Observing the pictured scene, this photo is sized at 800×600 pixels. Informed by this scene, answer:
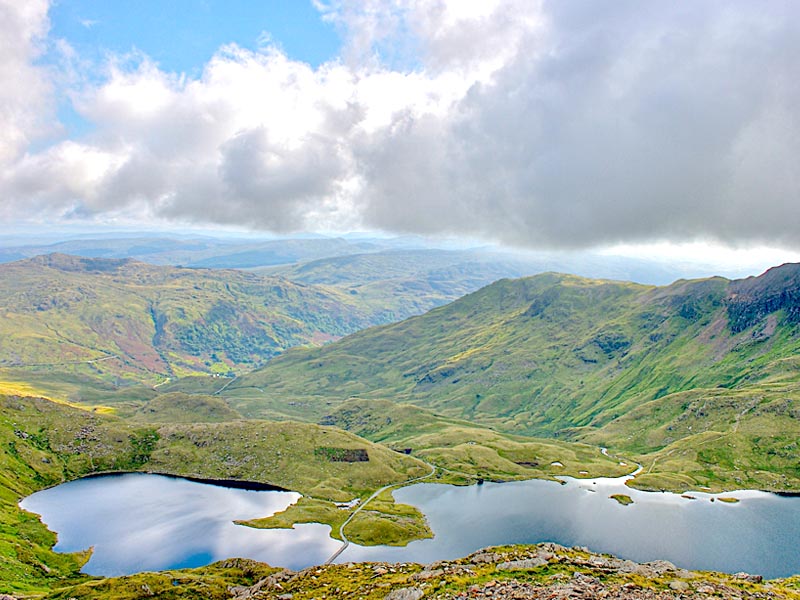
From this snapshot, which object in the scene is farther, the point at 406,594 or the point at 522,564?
the point at 522,564

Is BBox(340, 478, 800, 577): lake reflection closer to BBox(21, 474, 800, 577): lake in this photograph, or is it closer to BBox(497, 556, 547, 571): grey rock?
BBox(21, 474, 800, 577): lake

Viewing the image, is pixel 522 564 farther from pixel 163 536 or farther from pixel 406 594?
pixel 163 536

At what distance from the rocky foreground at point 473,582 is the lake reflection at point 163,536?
25314 mm

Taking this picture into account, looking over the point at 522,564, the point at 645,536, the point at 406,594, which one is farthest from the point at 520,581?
the point at 645,536

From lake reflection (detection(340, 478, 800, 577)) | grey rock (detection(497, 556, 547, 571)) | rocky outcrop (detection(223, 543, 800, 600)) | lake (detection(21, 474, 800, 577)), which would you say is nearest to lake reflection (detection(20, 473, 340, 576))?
lake (detection(21, 474, 800, 577))

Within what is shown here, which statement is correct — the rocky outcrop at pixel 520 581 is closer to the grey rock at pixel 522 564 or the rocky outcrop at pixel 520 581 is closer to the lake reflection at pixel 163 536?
the grey rock at pixel 522 564

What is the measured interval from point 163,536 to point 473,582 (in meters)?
115

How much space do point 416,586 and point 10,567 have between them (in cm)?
9922

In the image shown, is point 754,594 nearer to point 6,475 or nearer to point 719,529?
point 719,529

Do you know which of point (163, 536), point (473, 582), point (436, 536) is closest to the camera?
point (473, 582)

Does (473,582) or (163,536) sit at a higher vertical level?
(473,582)

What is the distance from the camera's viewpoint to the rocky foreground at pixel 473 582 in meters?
93.2

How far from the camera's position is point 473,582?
100 metres

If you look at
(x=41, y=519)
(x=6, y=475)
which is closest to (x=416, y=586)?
(x=41, y=519)
